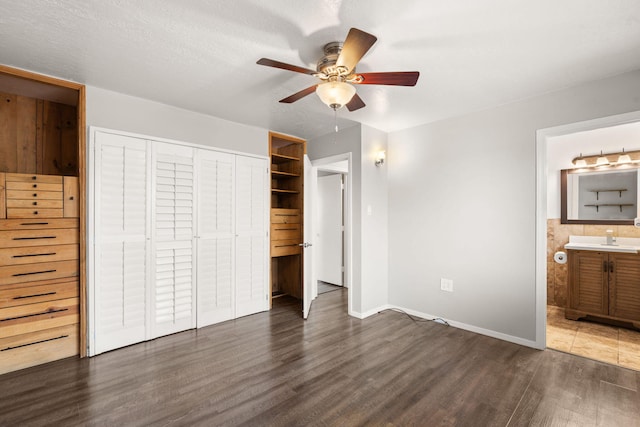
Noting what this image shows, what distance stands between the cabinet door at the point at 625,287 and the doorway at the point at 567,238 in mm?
203

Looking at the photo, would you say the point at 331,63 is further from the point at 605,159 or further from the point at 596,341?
the point at 605,159

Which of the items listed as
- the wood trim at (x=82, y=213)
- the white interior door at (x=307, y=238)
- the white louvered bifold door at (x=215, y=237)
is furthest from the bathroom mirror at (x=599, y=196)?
the wood trim at (x=82, y=213)

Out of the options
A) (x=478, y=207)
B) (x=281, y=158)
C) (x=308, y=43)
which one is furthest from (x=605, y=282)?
(x=281, y=158)

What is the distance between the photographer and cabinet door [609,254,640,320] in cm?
321

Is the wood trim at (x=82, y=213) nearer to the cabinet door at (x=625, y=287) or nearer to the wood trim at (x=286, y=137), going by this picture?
the wood trim at (x=286, y=137)

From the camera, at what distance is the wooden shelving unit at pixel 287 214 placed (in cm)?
423

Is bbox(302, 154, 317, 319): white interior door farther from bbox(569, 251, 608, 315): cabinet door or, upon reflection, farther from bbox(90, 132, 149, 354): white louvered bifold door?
bbox(569, 251, 608, 315): cabinet door

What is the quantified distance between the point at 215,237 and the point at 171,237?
48cm

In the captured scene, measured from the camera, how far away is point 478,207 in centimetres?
326

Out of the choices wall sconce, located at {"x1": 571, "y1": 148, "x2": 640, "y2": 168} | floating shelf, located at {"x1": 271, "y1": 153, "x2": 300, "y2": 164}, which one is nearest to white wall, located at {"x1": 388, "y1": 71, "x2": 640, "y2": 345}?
floating shelf, located at {"x1": 271, "y1": 153, "x2": 300, "y2": 164}

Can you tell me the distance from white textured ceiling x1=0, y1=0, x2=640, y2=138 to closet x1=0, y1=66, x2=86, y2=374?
2.03 ft

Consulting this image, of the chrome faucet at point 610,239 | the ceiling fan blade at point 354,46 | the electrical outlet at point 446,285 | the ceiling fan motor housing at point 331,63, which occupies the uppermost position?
the ceiling fan motor housing at point 331,63

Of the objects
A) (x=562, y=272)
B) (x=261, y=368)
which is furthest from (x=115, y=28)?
(x=562, y=272)

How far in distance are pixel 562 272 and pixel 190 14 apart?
4.99 meters
